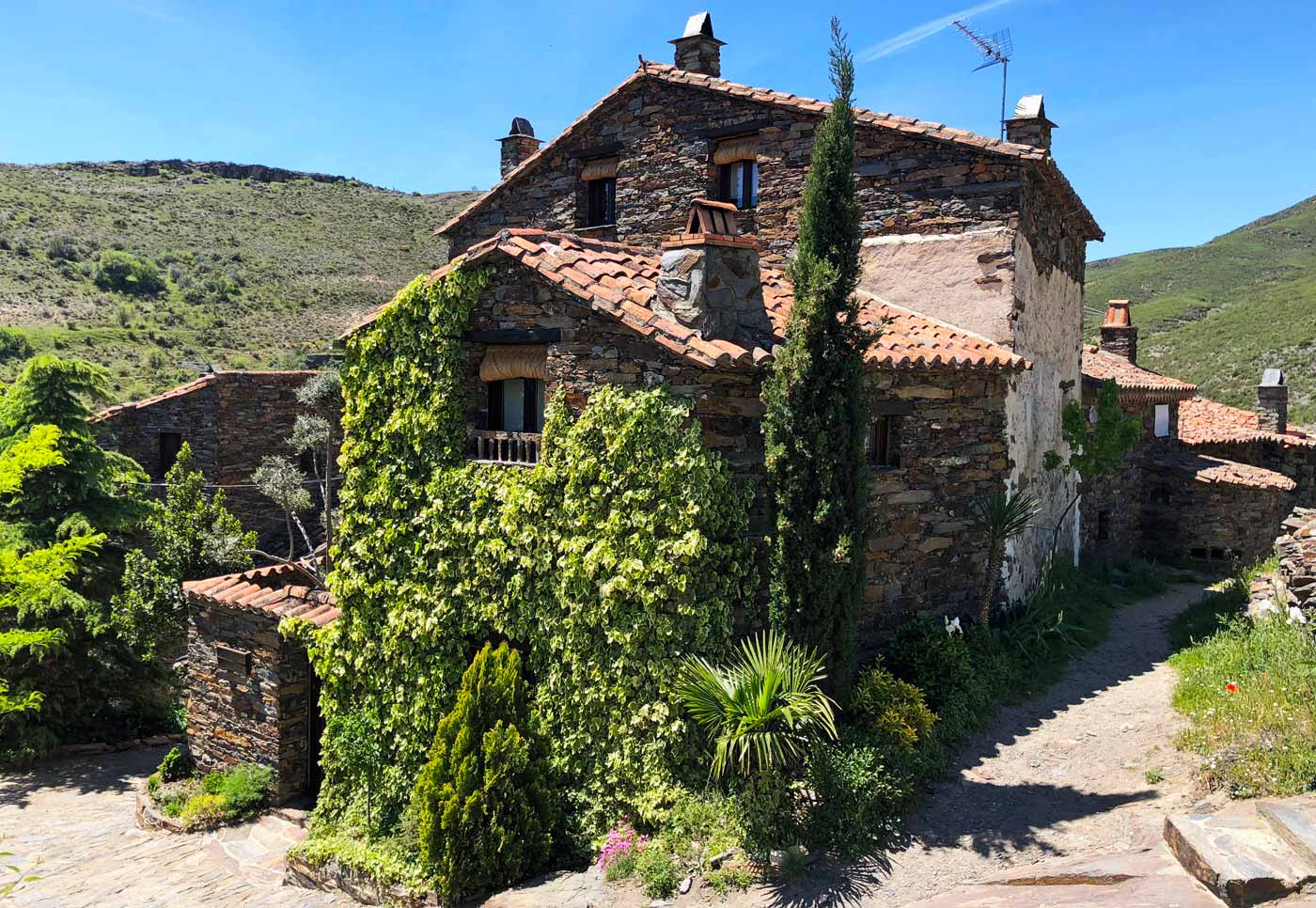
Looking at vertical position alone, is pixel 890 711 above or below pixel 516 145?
below

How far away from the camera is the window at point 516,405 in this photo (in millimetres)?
10031

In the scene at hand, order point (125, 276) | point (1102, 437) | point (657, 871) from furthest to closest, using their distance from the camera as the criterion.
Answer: point (125, 276) < point (1102, 437) < point (657, 871)

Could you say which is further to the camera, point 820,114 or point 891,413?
point 820,114

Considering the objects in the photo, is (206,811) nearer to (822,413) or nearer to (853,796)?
(853,796)

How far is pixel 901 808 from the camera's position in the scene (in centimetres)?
799

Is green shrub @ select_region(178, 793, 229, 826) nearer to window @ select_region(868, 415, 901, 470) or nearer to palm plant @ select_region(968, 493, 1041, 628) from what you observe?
window @ select_region(868, 415, 901, 470)

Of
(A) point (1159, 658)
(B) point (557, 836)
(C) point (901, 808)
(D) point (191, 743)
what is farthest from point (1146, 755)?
(D) point (191, 743)

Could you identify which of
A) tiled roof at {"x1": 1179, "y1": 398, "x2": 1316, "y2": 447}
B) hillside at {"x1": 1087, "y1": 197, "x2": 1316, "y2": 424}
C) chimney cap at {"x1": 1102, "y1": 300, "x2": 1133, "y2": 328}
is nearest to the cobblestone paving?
tiled roof at {"x1": 1179, "y1": 398, "x2": 1316, "y2": 447}

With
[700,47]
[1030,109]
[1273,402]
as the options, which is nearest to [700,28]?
[700,47]

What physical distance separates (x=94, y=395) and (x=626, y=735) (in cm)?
1290

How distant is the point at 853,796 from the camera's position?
7773 mm

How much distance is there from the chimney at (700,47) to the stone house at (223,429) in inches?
557

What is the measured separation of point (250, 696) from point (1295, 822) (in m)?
11.0

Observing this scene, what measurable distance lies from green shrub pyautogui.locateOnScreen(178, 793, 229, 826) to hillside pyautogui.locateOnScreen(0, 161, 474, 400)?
69.1 ft
